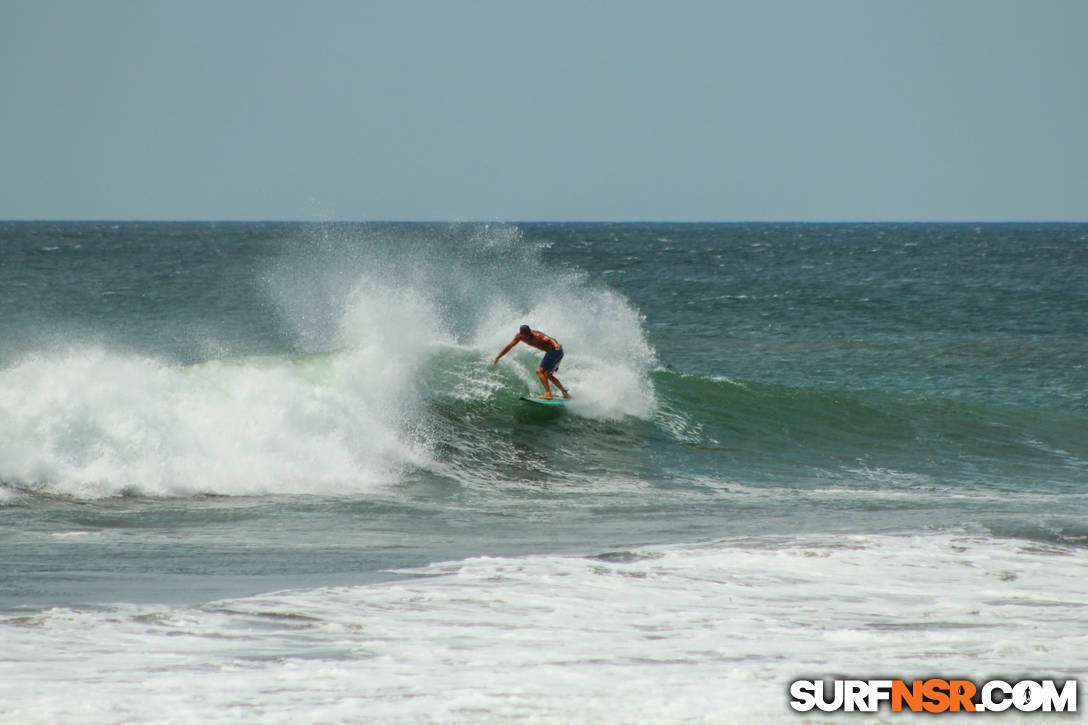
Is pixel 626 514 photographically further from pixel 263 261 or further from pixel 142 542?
pixel 263 261

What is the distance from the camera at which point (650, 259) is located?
67750 mm

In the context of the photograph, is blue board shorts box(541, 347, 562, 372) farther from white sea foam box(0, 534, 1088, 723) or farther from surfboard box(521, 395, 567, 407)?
white sea foam box(0, 534, 1088, 723)

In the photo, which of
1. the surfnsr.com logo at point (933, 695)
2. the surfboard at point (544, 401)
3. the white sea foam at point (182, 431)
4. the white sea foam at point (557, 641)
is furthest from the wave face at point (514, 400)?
the surfnsr.com logo at point (933, 695)

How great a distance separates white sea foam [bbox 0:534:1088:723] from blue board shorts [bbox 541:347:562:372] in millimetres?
7469

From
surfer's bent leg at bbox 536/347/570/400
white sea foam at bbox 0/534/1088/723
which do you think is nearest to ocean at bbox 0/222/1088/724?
white sea foam at bbox 0/534/1088/723

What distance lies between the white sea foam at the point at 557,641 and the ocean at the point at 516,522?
3 centimetres

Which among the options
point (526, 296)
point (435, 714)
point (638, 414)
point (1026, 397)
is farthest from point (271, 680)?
point (1026, 397)

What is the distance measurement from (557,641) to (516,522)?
435 cm

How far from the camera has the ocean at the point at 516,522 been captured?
5.90m

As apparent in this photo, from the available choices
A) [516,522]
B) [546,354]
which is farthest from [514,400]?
[516,522]

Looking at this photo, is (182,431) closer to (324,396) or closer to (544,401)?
(324,396)

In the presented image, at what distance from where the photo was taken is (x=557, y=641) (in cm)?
653

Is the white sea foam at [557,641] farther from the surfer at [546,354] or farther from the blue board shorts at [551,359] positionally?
the blue board shorts at [551,359]

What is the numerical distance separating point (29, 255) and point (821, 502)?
211 feet
